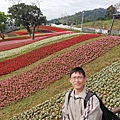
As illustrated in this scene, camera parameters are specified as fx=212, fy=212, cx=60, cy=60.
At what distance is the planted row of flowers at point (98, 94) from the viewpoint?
28.3 feet

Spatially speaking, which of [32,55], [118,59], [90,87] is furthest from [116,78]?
[32,55]

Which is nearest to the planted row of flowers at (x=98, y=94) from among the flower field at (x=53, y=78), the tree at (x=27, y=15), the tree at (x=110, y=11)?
the flower field at (x=53, y=78)

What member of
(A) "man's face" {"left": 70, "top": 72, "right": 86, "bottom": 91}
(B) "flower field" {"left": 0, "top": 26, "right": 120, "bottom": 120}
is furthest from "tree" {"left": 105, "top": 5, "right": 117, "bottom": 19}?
(A) "man's face" {"left": 70, "top": 72, "right": 86, "bottom": 91}

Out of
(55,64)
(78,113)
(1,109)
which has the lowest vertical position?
(1,109)

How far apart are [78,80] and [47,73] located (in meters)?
11.8

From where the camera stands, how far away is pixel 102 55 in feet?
52.3

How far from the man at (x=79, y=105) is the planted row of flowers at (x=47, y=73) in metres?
9.65

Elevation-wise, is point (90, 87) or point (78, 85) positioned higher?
point (78, 85)

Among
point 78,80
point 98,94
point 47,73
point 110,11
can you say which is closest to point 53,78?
point 47,73

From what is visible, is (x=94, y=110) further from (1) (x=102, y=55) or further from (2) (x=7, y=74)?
(2) (x=7, y=74)

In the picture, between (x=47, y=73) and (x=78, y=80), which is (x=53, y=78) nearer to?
(x=47, y=73)

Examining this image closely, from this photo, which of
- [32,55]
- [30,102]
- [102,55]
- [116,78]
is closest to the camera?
[116,78]

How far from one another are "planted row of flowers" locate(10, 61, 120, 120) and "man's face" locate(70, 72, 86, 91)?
4.59 m

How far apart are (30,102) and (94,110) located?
923 centimetres
